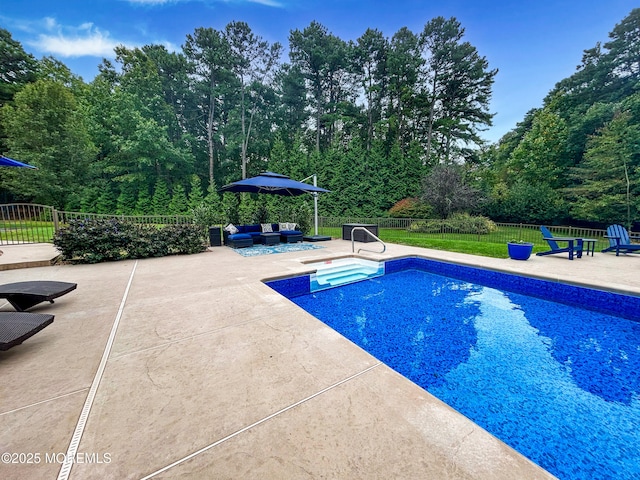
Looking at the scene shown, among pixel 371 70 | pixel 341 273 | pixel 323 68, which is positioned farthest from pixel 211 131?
pixel 341 273

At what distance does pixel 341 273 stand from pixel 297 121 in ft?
65.6

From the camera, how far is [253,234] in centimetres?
926

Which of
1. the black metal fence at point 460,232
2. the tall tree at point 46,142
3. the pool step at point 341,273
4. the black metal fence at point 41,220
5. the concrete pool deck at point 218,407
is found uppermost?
the tall tree at point 46,142

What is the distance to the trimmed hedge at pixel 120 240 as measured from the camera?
6.04m

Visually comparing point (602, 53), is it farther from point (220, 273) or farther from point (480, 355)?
point (220, 273)

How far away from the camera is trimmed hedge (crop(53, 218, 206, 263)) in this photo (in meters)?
6.04

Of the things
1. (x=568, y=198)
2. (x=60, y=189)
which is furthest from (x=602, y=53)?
(x=60, y=189)

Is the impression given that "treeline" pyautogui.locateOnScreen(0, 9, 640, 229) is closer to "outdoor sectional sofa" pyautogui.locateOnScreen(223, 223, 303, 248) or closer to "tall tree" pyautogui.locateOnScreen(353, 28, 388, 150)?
"tall tree" pyautogui.locateOnScreen(353, 28, 388, 150)

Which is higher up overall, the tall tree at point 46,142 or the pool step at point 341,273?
the tall tree at point 46,142

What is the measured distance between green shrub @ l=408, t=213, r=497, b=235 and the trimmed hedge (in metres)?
10.7

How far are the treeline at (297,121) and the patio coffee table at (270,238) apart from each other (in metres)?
9.79

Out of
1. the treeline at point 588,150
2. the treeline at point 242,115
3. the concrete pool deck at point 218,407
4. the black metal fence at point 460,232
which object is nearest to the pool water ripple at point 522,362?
the concrete pool deck at point 218,407

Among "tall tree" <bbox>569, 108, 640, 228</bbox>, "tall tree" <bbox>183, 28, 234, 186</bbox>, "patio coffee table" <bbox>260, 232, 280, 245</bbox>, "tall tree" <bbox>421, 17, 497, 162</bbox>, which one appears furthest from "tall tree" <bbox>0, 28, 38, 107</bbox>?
"tall tree" <bbox>569, 108, 640, 228</bbox>

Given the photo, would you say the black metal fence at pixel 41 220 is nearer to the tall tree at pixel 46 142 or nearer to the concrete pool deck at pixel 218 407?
the concrete pool deck at pixel 218 407
